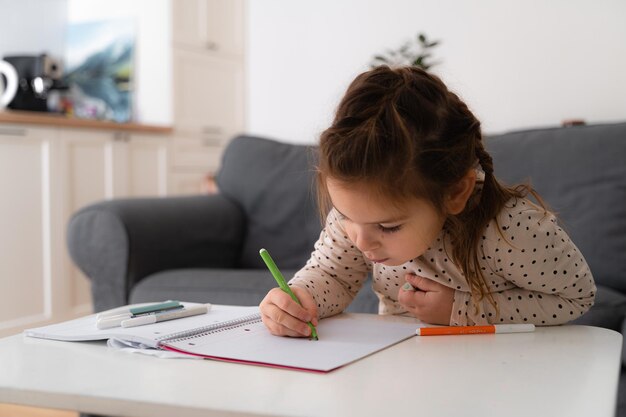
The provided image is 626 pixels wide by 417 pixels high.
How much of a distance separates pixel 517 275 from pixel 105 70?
3832 mm

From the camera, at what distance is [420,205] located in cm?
94

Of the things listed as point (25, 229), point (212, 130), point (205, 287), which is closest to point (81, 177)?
point (25, 229)

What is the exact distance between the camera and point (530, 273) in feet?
3.30

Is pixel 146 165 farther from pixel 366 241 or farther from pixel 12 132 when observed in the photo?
pixel 366 241

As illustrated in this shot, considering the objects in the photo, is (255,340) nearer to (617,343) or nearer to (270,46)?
(617,343)

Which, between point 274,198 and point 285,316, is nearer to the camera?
point 285,316

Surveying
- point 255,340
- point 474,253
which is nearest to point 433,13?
point 474,253

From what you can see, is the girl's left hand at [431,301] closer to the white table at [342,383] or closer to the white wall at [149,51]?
the white table at [342,383]

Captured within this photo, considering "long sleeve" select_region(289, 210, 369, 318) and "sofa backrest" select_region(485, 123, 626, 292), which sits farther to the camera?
"sofa backrest" select_region(485, 123, 626, 292)

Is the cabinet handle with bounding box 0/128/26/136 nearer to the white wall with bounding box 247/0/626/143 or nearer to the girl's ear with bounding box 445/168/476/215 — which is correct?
the white wall with bounding box 247/0/626/143

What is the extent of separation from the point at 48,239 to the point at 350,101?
297 centimetres

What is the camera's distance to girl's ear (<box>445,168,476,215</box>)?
3.21ft

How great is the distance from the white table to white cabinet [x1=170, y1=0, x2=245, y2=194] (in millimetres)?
3685

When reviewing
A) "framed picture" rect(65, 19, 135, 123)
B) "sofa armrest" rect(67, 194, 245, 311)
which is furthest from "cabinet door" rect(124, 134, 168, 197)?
"sofa armrest" rect(67, 194, 245, 311)
